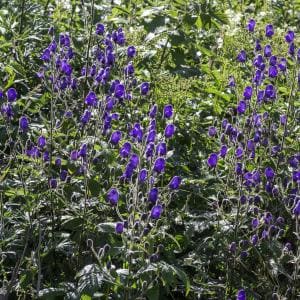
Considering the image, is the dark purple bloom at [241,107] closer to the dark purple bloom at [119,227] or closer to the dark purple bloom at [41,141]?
→ the dark purple bloom at [41,141]

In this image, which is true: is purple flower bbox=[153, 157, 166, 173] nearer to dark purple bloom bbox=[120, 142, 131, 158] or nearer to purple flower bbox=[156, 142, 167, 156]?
purple flower bbox=[156, 142, 167, 156]

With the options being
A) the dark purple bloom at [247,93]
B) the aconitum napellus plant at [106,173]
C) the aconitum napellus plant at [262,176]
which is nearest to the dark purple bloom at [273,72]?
the aconitum napellus plant at [262,176]

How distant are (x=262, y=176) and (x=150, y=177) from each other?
1349 millimetres

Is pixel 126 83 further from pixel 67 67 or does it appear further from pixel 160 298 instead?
pixel 160 298

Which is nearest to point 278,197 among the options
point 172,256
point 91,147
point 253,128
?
point 253,128

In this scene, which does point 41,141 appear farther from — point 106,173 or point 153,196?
point 153,196

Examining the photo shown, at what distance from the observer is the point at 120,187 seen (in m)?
4.48

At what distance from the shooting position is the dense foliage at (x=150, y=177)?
3.88 metres

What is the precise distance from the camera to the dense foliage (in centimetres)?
388

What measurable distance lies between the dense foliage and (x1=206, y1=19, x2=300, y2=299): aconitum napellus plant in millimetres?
15

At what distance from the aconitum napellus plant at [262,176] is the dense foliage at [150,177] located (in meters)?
0.01

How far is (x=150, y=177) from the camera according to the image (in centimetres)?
375

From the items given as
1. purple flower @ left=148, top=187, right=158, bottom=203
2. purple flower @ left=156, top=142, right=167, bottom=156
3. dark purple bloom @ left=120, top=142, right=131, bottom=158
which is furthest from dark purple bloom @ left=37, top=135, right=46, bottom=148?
purple flower @ left=148, top=187, right=158, bottom=203

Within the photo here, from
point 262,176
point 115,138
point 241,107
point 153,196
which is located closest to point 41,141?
point 115,138
